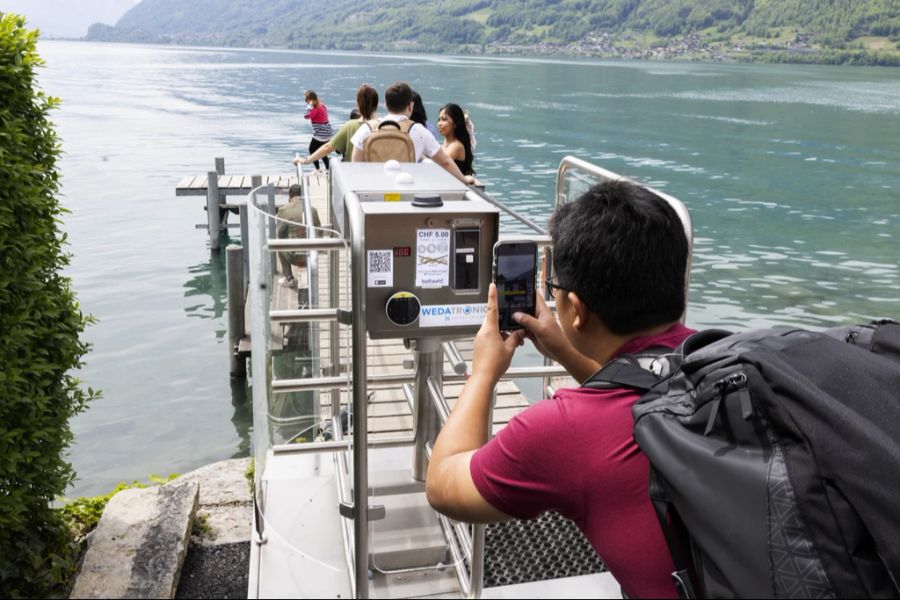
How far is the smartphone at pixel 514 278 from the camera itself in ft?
6.76

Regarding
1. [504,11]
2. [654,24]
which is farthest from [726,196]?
[504,11]

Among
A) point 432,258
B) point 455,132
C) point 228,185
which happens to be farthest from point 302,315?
point 228,185

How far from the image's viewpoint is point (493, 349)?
1924 millimetres

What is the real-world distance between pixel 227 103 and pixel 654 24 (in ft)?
368

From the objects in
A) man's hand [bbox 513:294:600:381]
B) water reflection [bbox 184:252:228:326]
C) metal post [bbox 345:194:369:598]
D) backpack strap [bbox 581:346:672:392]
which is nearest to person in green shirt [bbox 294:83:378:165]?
metal post [bbox 345:194:369:598]

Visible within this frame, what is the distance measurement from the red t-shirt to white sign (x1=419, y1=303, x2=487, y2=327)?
107 centimetres

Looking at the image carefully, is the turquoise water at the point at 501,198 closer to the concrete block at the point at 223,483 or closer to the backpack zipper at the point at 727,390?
the concrete block at the point at 223,483

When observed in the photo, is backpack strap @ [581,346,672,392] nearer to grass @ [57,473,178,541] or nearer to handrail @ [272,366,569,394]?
handrail @ [272,366,569,394]

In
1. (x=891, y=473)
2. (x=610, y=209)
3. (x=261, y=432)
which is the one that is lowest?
(x=261, y=432)

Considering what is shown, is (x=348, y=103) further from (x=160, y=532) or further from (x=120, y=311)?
(x=160, y=532)

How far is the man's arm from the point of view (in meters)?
1.68

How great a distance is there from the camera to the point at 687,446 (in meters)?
1.34

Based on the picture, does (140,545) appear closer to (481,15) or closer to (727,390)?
(727,390)

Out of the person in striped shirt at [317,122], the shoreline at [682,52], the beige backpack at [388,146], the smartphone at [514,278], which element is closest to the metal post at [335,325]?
the smartphone at [514,278]
